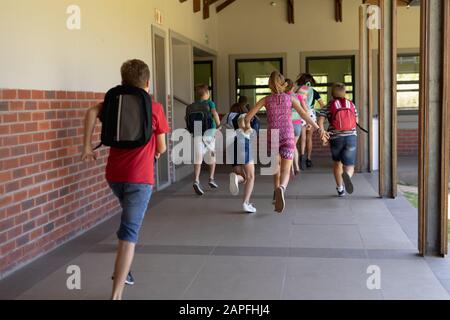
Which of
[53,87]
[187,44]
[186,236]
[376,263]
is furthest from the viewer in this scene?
[187,44]

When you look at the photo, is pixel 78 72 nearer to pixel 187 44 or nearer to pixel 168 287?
pixel 168 287

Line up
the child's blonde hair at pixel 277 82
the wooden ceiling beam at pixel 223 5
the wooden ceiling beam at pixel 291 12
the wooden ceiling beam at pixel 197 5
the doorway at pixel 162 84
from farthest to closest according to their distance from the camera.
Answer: the wooden ceiling beam at pixel 223 5 → the wooden ceiling beam at pixel 291 12 → the wooden ceiling beam at pixel 197 5 → the doorway at pixel 162 84 → the child's blonde hair at pixel 277 82

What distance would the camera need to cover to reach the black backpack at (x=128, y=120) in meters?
3.58

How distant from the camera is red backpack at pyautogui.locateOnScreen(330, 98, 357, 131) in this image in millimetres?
7215

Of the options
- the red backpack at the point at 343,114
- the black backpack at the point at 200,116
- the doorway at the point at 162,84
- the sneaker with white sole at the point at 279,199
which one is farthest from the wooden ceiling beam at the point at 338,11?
the sneaker with white sole at the point at 279,199

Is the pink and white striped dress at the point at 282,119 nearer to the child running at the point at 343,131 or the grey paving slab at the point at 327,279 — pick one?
the child running at the point at 343,131

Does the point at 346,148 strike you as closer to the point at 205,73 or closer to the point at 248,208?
the point at 248,208

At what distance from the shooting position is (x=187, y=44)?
1081 cm

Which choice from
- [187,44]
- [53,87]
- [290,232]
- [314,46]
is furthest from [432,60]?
[314,46]

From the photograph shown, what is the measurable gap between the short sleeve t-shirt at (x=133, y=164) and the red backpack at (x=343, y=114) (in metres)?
3.96

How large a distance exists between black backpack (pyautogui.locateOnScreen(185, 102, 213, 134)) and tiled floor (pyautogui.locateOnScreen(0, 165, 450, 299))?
1.15 m

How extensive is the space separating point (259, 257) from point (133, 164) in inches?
64.0

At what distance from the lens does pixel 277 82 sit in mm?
5984

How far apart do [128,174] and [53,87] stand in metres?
1.96
